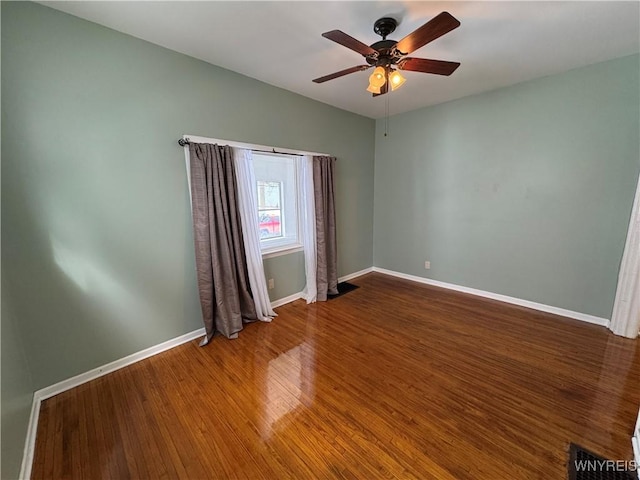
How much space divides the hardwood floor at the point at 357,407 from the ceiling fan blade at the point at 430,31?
2.25 m

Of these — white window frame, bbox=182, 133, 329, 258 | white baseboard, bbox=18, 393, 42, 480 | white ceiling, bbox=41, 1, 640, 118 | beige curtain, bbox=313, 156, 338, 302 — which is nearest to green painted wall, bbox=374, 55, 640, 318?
white ceiling, bbox=41, 1, 640, 118

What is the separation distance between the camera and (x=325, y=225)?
3396 mm

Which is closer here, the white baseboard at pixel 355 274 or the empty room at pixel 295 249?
the empty room at pixel 295 249

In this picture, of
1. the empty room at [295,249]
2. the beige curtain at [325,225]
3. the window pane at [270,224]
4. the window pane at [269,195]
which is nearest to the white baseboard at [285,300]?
the empty room at [295,249]

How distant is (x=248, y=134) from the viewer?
8.69 ft

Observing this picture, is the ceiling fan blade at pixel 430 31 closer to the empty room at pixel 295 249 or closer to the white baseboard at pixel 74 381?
the empty room at pixel 295 249

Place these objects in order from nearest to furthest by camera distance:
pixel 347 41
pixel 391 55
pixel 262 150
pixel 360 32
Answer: pixel 347 41, pixel 391 55, pixel 360 32, pixel 262 150

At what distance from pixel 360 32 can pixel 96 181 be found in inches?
89.0

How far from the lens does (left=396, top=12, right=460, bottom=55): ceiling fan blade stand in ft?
4.33

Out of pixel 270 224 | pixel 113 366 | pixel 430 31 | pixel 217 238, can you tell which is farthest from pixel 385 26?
pixel 113 366

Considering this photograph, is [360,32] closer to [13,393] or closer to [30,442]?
[13,393]

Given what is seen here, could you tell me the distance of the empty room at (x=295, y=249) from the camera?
4.75ft

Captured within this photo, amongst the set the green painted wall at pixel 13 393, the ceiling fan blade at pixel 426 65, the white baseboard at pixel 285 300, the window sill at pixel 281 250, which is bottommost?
the white baseboard at pixel 285 300

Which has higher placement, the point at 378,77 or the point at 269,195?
the point at 378,77
